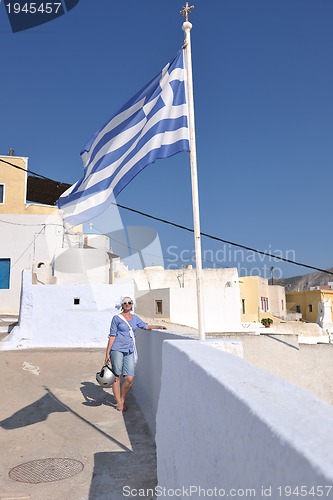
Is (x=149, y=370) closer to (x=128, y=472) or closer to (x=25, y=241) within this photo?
(x=128, y=472)

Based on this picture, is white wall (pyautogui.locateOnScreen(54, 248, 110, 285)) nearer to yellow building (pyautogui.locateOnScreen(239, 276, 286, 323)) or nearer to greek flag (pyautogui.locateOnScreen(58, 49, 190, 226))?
greek flag (pyautogui.locateOnScreen(58, 49, 190, 226))

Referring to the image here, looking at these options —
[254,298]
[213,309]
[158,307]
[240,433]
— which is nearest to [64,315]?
[240,433]

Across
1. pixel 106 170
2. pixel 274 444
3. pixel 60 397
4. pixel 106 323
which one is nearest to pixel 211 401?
pixel 274 444

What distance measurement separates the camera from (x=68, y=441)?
17.6 ft

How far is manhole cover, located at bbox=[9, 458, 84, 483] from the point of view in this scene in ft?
14.0

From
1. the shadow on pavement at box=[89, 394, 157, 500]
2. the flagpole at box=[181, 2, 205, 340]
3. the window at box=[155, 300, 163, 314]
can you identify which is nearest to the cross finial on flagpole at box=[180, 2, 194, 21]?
the flagpole at box=[181, 2, 205, 340]

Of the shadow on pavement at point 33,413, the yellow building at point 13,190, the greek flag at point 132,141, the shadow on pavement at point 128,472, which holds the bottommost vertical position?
the shadow on pavement at point 128,472

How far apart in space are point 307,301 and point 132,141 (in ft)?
177

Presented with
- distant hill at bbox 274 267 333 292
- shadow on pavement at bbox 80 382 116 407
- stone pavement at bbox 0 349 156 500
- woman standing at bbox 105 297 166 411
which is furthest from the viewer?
distant hill at bbox 274 267 333 292

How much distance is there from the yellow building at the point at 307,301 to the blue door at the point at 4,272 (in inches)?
1554

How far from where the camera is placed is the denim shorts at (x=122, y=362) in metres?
6.81

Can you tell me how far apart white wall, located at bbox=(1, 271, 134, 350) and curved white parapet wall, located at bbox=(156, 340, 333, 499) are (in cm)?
1041

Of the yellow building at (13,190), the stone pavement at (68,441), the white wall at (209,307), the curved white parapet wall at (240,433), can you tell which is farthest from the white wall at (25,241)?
the curved white parapet wall at (240,433)

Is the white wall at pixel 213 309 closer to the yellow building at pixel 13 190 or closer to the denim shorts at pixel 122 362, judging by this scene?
the yellow building at pixel 13 190
